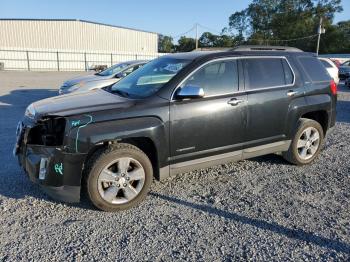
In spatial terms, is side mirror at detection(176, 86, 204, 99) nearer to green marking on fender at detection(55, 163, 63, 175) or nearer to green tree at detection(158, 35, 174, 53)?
green marking on fender at detection(55, 163, 63, 175)

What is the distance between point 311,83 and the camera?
5.34m

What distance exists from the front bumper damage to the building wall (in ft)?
128

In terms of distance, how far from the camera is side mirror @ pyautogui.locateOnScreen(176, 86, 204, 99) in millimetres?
4047

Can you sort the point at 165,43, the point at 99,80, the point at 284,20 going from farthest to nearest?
the point at 165,43 < the point at 284,20 < the point at 99,80

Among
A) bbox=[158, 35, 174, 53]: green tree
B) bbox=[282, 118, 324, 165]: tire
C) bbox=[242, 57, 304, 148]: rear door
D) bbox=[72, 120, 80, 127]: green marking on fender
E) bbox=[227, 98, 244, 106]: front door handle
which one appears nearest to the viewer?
bbox=[72, 120, 80, 127]: green marking on fender

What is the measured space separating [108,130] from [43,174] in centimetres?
85

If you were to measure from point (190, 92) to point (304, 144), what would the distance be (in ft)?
8.08

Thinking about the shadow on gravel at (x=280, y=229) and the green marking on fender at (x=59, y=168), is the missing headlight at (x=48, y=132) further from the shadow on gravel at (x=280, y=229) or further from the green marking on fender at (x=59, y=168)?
the shadow on gravel at (x=280, y=229)

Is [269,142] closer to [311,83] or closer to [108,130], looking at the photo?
[311,83]

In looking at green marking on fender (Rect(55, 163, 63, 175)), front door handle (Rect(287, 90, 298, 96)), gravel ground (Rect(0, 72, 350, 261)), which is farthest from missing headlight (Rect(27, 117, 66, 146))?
front door handle (Rect(287, 90, 298, 96))

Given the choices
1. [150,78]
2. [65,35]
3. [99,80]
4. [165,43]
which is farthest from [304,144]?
[165,43]

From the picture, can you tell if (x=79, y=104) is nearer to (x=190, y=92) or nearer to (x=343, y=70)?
(x=190, y=92)

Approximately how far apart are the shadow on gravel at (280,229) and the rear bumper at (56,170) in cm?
125

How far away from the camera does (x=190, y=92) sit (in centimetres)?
405
